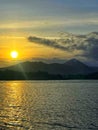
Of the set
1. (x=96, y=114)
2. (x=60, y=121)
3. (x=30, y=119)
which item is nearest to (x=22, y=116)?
(x=30, y=119)

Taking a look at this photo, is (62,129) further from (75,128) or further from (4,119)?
(4,119)

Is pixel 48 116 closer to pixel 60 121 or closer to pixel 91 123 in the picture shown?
pixel 60 121

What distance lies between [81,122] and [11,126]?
557 inches

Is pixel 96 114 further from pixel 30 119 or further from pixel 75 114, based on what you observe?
pixel 30 119

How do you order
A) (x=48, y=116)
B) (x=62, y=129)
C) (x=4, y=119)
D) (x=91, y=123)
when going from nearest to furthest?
(x=62, y=129), (x=91, y=123), (x=4, y=119), (x=48, y=116)

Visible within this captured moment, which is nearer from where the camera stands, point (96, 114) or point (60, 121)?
point (60, 121)

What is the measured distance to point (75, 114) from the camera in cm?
7700

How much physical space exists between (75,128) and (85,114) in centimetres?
1861

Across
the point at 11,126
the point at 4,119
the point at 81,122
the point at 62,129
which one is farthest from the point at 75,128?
the point at 4,119

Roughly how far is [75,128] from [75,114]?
59.6 ft

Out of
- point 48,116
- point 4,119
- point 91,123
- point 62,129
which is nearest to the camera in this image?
point 62,129

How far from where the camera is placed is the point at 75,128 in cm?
5891

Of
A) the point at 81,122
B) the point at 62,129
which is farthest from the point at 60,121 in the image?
the point at 62,129

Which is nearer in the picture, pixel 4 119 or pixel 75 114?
pixel 4 119
